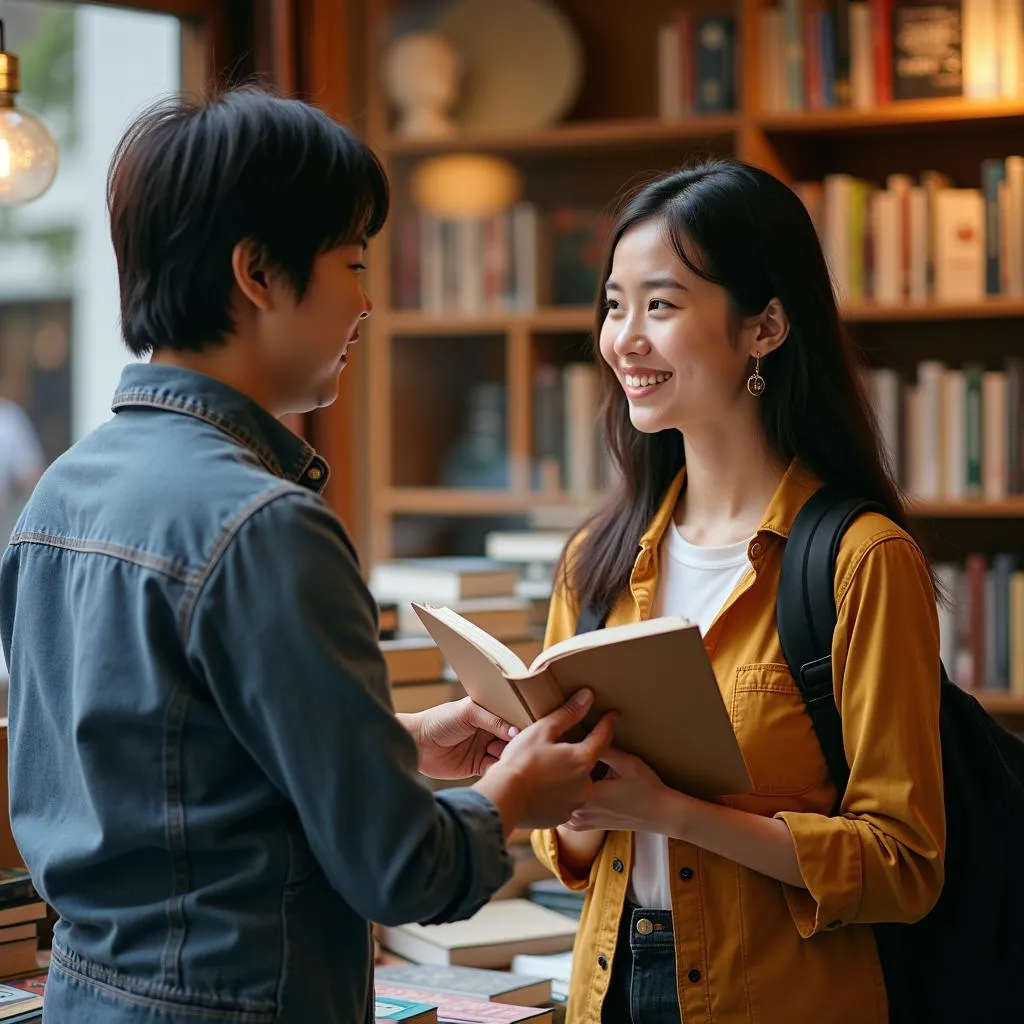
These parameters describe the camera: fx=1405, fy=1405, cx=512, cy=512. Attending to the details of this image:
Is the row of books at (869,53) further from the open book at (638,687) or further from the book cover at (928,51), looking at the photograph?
the open book at (638,687)

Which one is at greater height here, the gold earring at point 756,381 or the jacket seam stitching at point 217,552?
the gold earring at point 756,381

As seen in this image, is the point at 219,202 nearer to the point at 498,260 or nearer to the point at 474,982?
the point at 474,982

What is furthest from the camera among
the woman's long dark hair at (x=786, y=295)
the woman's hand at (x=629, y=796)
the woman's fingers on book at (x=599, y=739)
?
the woman's long dark hair at (x=786, y=295)

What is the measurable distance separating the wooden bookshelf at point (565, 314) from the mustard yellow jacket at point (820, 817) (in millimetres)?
1725

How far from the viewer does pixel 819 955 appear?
54.2 inches

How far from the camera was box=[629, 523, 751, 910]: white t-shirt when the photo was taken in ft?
4.73

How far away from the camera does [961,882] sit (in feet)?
4.62

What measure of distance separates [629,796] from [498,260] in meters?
2.20

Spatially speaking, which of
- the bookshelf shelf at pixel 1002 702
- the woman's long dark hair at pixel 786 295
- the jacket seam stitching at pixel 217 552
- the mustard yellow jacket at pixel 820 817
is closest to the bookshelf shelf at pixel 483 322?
the bookshelf shelf at pixel 1002 702

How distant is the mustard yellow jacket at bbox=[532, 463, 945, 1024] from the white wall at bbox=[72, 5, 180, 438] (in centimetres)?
173

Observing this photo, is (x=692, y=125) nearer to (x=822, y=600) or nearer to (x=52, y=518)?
(x=822, y=600)

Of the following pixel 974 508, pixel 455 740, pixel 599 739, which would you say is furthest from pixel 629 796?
pixel 974 508

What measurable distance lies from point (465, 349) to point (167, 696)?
2.53 meters

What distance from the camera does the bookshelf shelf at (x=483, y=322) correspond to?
322cm
